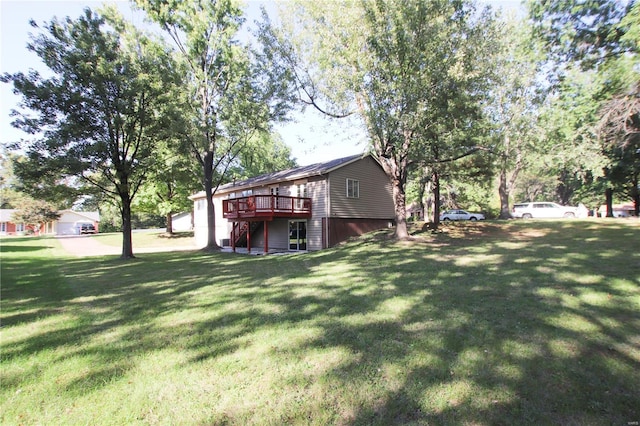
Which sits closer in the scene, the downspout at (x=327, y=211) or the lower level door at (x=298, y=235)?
the downspout at (x=327, y=211)

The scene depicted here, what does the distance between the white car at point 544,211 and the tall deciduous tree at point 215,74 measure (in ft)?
75.5

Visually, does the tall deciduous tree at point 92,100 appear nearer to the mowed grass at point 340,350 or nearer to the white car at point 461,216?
the mowed grass at point 340,350

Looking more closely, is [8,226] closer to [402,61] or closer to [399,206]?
[399,206]

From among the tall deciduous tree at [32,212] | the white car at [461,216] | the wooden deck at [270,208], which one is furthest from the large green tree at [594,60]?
the tall deciduous tree at [32,212]

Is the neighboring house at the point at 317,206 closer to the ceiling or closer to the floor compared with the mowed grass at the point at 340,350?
closer to the ceiling

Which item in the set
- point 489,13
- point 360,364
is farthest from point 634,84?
point 360,364

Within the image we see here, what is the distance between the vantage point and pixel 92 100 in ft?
48.6

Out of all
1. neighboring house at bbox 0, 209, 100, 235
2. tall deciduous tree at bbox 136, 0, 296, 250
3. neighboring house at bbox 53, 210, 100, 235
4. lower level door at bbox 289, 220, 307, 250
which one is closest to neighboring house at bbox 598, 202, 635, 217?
lower level door at bbox 289, 220, 307, 250

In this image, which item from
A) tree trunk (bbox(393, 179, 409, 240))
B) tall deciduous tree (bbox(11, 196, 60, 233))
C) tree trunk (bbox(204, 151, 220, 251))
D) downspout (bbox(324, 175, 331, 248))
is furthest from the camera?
tall deciduous tree (bbox(11, 196, 60, 233))

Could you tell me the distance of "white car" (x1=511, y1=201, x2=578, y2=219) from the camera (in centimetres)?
2738

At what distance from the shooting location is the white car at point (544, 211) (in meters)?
27.4

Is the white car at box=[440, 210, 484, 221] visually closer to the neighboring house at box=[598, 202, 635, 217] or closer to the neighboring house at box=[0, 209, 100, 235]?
the neighboring house at box=[598, 202, 635, 217]

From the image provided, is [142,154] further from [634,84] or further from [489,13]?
[634,84]

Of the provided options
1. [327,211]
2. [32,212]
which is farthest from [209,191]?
[32,212]
